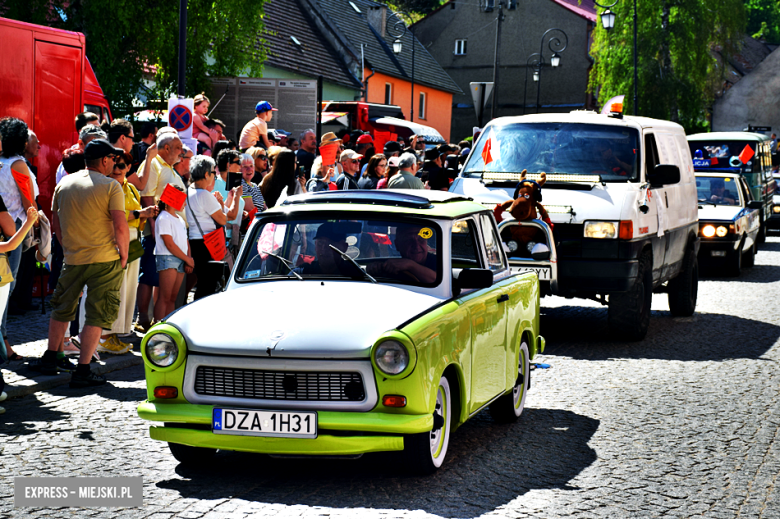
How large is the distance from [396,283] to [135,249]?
4.17 meters

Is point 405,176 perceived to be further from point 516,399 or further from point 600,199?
point 516,399

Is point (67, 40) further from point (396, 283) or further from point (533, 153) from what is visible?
point (396, 283)

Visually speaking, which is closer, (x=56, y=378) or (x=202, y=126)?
(x=56, y=378)

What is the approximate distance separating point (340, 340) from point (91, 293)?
3532 mm

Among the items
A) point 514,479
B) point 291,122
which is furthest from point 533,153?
point 291,122

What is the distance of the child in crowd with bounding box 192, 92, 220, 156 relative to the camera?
15352mm

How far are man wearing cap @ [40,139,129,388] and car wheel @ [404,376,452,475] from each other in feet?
11.5

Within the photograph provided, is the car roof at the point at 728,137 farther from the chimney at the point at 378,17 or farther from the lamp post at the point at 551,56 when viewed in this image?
the chimney at the point at 378,17

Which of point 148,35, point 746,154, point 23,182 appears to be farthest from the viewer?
point 746,154

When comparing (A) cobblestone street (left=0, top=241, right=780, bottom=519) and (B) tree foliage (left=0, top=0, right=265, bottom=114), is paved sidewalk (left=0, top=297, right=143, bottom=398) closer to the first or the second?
(A) cobblestone street (left=0, top=241, right=780, bottom=519)

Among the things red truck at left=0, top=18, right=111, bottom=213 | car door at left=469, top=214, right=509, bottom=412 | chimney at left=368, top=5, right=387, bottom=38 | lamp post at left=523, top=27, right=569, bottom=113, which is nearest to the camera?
car door at left=469, top=214, right=509, bottom=412

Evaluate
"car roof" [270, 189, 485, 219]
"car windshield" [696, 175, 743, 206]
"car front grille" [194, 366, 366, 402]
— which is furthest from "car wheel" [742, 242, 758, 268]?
"car front grille" [194, 366, 366, 402]

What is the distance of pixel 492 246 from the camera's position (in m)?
7.45

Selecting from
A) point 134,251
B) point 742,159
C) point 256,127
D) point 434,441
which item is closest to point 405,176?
point 256,127
